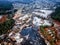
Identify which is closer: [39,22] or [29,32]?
[29,32]

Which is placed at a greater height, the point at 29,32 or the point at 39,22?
the point at 29,32

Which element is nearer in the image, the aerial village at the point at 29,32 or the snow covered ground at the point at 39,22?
the aerial village at the point at 29,32

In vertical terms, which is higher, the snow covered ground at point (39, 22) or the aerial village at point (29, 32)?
the aerial village at point (29, 32)

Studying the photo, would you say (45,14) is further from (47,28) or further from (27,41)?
(27,41)

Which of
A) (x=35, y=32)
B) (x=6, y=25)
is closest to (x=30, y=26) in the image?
→ (x=35, y=32)

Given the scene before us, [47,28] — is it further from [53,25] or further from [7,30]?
[7,30]

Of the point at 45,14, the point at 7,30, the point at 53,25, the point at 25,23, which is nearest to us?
the point at 7,30

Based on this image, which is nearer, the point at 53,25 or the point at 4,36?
the point at 4,36

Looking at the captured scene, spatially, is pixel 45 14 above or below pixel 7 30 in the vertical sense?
below

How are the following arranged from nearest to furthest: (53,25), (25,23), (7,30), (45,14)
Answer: (7,30)
(53,25)
(25,23)
(45,14)

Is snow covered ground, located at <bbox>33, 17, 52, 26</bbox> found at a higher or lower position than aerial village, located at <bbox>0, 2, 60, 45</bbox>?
lower

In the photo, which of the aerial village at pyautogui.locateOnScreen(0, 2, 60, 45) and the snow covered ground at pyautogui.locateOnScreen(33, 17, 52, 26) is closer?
the aerial village at pyautogui.locateOnScreen(0, 2, 60, 45)
